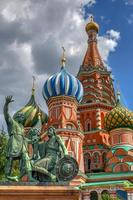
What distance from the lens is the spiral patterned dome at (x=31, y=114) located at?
4519cm

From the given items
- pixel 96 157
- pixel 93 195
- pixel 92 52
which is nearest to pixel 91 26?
pixel 92 52

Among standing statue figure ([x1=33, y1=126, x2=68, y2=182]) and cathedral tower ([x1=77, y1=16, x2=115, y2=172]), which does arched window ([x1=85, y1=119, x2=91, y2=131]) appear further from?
standing statue figure ([x1=33, y1=126, x2=68, y2=182])

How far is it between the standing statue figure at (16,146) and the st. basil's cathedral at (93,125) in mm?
16923

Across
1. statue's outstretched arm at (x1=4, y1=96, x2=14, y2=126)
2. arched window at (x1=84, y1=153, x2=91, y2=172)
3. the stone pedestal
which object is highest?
arched window at (x1=84, y1=153, x2=91, y2=172)

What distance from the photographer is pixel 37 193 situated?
10.8 metres

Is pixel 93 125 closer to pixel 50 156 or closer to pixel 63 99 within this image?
pixel 63 99

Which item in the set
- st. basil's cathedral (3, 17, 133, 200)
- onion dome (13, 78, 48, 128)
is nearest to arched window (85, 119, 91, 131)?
st. basil's cathedral (3, 17, 133, 200)

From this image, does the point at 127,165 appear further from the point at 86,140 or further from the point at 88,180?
the point at 86,140

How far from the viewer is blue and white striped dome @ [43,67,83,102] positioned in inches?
1513

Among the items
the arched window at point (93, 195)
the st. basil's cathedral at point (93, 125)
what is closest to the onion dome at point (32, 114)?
the st. basil's cathedral at point (93, 125)

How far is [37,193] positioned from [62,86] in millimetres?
Answer: 27889

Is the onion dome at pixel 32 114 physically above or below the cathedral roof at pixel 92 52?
below

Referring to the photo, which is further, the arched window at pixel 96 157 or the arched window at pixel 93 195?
the arched window at pixel 96 157

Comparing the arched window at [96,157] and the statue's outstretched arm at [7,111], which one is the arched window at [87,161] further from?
the statue's outstretched arm at [7,111]
